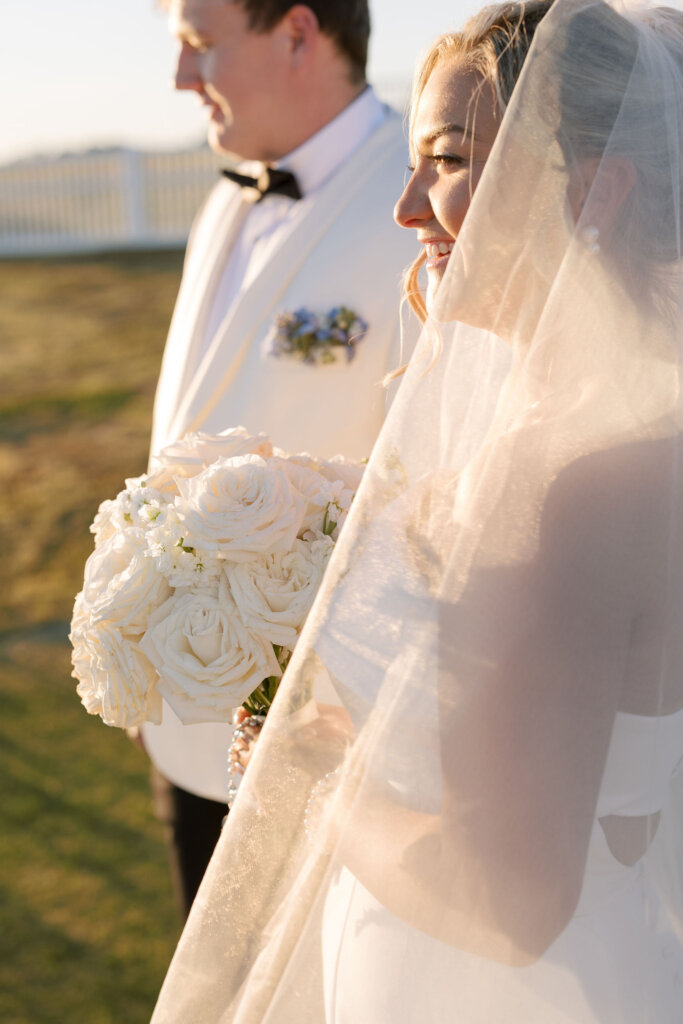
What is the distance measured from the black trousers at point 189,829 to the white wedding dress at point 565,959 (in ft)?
4.72

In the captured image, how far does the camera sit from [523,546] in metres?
1.23

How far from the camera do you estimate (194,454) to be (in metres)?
1.79

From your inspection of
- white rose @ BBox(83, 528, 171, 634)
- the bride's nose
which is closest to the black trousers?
white rose @ BBox(83, 528, 171, 634)

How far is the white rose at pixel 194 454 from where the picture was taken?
5.82ft

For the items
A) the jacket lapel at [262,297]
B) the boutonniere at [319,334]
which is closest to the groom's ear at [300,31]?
the jacket lapel at [262,297]

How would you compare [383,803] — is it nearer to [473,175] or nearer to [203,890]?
[203,890]

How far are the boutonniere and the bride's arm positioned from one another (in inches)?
54.9

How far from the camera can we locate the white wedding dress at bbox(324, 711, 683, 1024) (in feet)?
4.44

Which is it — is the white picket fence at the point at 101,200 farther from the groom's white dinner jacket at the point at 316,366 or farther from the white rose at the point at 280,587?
the white rose at the point at 280,587

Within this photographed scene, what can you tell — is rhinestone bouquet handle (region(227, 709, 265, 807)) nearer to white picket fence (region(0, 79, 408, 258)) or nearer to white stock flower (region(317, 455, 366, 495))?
white stock flower (region(317, 455, 366, 495))

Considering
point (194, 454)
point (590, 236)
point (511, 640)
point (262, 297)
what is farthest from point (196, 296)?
point (511, 640)

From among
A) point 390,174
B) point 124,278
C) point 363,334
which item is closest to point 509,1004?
point 363,334

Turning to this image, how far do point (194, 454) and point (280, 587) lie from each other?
1.06 ft

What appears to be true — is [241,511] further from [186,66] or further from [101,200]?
[101,200]
